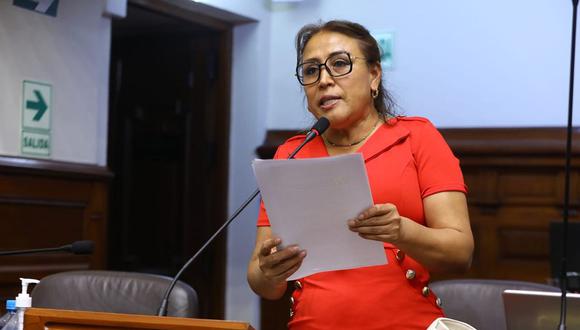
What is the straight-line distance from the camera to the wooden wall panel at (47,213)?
387 centimetres

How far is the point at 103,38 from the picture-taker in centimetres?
443

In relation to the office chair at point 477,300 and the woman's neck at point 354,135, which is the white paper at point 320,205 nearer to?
the woman's neck at point 354,135

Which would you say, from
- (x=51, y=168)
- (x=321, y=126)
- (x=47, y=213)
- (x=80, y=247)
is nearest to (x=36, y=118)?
(x=51, y=168)

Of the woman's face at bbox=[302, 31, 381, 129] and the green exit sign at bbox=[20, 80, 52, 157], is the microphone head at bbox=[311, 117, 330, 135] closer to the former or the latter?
the woman's face at bbox=[302, 31, 381, 129]

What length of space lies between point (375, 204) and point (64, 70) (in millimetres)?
2743

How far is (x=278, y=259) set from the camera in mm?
1768

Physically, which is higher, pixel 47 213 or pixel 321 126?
pixel 321 126

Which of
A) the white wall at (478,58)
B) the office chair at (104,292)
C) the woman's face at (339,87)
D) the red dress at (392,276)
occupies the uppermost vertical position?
the white wall at (478,58)

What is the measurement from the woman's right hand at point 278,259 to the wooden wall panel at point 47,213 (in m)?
2.28

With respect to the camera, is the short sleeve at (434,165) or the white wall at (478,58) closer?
the short sleeve at (434,165)

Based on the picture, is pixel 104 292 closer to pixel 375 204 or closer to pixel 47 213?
pixel 375 204

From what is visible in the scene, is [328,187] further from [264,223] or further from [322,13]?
[322,13]

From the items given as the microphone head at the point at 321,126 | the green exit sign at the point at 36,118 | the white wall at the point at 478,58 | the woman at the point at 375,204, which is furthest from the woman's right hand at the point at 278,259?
the white wall at the point at 478,58

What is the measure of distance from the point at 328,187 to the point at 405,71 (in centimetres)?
344
